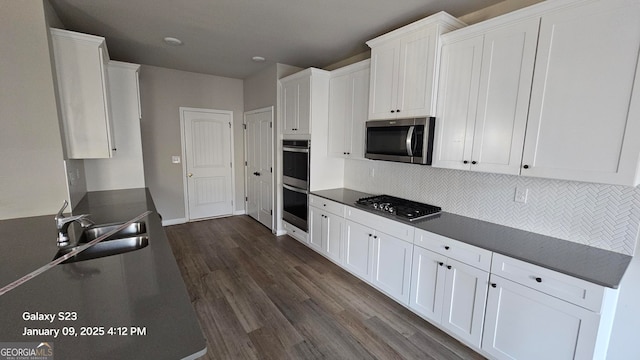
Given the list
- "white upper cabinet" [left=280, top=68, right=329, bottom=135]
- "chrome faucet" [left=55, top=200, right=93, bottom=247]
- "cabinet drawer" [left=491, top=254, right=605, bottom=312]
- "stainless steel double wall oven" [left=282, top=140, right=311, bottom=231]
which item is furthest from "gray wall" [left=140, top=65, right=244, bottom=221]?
"cabinet drawer" [left=491, top=254, right=605, bottom=312]

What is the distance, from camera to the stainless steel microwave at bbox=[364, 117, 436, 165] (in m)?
2.34

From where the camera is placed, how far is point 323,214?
11.2ft

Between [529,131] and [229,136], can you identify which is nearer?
[529,131]

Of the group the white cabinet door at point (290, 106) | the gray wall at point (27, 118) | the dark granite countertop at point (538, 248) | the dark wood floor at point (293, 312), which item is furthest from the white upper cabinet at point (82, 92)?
the dark granite countertop at point (538, 248)

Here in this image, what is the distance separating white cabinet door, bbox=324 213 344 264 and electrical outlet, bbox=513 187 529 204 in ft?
5.42

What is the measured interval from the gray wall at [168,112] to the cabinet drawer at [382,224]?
3.34m

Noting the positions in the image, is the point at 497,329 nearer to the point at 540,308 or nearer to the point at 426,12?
the point at 540,308

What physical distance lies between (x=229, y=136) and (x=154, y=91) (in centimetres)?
136

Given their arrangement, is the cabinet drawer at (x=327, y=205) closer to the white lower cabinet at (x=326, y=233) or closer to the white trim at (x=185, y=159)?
the white lower cabinet at (x=326, y=233)

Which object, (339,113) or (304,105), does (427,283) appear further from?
(304,105)

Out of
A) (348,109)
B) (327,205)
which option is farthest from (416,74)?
(327,205)

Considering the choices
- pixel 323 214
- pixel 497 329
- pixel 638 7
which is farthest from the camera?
pixel 323 214

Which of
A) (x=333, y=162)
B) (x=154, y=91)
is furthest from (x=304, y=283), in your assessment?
(x=154, y=91)

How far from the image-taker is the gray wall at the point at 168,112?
4.36m
